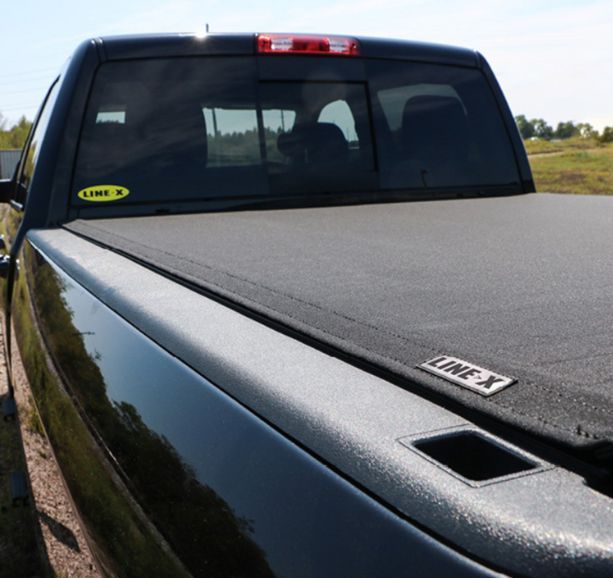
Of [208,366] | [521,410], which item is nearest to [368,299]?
[208,366]

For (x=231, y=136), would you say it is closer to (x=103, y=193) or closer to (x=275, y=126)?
(x=275, y=126)

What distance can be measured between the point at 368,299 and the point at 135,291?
18.8 inches

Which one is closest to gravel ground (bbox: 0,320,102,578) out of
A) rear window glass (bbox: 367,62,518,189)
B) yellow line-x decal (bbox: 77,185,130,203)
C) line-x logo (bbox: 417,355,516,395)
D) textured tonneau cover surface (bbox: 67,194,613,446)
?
textured tonneau cover surface (bbox: 67,194,613,446)

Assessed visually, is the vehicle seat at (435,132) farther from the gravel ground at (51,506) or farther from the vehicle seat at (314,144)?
the gravel ground at (51,506)

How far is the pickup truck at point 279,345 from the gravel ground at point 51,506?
3.0 inches

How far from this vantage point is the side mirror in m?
4.09

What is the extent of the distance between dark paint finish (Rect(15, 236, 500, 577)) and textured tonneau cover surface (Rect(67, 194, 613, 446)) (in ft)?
0.67

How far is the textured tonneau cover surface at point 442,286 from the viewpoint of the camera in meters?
1.01

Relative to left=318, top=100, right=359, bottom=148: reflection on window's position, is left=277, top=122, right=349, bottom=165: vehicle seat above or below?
below

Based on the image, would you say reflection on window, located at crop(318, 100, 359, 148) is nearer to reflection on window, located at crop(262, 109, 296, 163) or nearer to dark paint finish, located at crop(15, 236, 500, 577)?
reflection on window, located at crop(262, 109, 296, 163)

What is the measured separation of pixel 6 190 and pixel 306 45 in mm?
1600

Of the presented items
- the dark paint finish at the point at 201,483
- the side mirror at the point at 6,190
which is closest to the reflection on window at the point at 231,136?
the side mirror at the point at 6,190

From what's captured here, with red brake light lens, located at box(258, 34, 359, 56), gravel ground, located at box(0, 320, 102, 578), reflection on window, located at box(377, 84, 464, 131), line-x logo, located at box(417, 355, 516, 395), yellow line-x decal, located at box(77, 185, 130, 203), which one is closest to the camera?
line-x logo, located at box(417, 355, 516, 395)

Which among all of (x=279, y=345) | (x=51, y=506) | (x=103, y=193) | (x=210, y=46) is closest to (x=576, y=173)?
(x=210, y=46)
